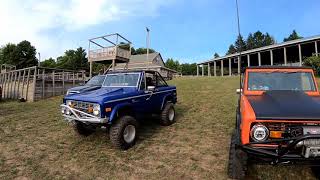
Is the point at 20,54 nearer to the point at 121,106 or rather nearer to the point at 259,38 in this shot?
the point at 121,106

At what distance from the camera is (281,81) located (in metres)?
6.14

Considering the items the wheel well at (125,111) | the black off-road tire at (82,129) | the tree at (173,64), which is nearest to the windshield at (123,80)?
the wheel well at (125,111)

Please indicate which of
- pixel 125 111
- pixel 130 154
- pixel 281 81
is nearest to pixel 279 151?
pixel 281 81

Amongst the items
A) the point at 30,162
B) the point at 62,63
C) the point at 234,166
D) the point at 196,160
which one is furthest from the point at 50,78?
the point at 62,63

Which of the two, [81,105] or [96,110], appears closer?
[96,110]

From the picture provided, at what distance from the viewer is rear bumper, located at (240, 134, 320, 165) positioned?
13.2ft

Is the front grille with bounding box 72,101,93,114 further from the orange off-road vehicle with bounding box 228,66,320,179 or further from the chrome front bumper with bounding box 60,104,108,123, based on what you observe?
the orange off-road vehicle with bounding box 228,66,320,179

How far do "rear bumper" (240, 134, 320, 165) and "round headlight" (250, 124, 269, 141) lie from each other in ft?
0.41

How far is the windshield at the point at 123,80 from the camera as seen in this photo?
326 inches

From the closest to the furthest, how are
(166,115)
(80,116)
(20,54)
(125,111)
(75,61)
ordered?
(80,116)
(125,111)
(166,115)
(20,54)
(75,61)

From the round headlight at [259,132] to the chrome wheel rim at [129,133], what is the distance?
3509mm

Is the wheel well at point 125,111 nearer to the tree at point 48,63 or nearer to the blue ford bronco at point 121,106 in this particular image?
the blue ford bronco at point 121,106

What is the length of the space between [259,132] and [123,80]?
192 inches

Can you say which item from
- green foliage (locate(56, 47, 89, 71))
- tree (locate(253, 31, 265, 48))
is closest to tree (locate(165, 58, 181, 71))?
green foliage (locate(56, 47, 89, 71))
